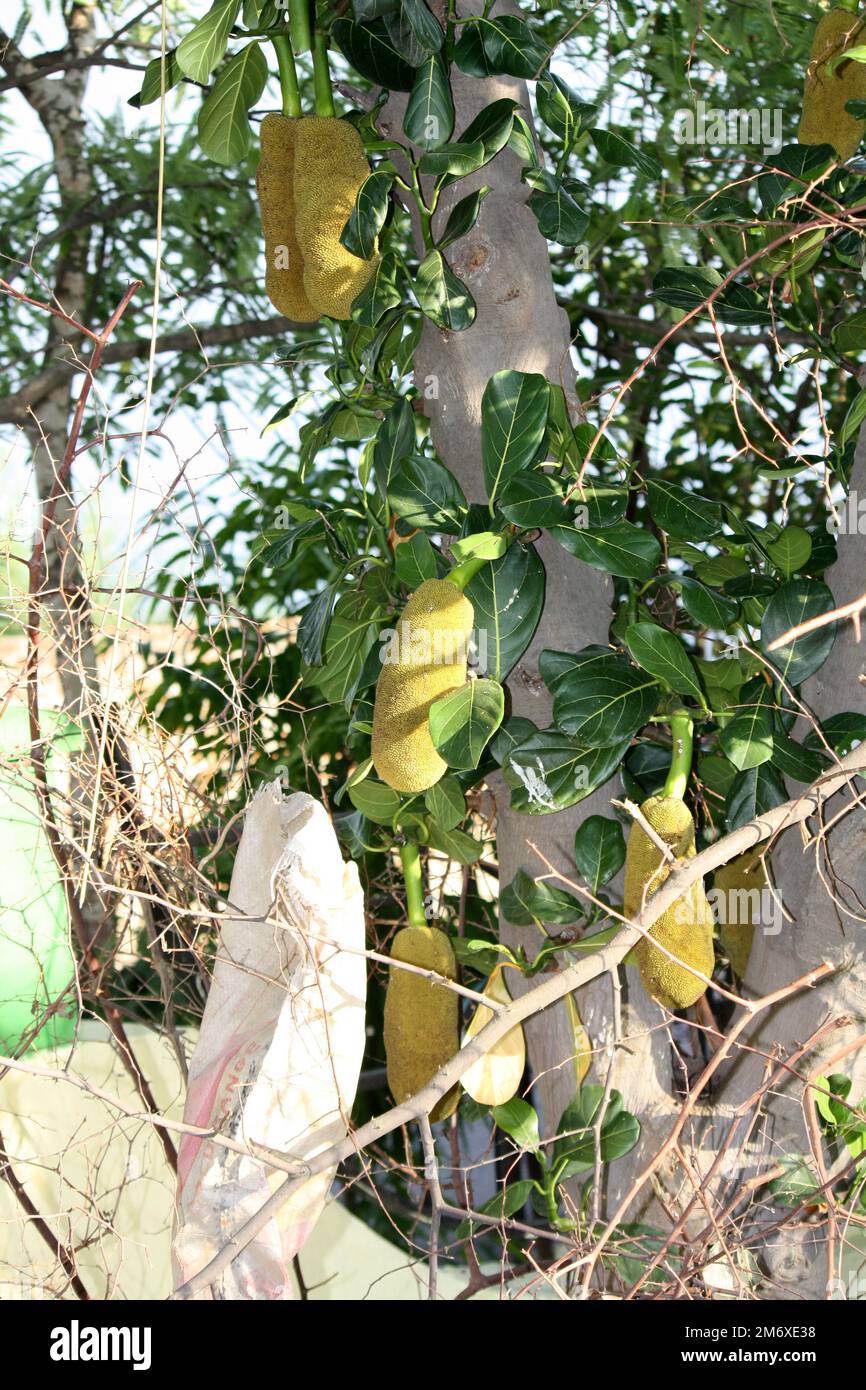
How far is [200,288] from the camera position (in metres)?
1.39

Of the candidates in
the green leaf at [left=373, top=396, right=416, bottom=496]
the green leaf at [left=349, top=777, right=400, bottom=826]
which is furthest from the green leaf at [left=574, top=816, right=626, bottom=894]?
the green leaf at [left=373, top=396, right=416, bottom=496]

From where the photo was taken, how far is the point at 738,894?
2.43 ft

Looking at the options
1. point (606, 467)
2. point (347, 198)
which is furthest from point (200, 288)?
point (347, 198)

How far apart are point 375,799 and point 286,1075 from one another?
0.69 ft

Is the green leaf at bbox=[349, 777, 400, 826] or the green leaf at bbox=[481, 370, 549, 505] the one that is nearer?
the green leaf at bbox=[481, 370, 549, 505]

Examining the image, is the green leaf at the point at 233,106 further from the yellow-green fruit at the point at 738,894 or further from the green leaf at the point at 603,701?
the yellow-green fruit at the point at 738,894

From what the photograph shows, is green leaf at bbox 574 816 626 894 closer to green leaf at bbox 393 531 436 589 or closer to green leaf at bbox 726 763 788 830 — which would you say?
green leaf at bbox 726 763 788 830

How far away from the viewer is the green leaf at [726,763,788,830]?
0.67 meters

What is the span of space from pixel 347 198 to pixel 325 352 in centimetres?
15

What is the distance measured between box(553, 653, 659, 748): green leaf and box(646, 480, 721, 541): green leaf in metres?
0.08

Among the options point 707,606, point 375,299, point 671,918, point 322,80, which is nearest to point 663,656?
point 707,606

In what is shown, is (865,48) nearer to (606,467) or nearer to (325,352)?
(325,352)

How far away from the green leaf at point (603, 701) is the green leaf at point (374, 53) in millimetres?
348

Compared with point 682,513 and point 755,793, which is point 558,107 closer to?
point 682,513
